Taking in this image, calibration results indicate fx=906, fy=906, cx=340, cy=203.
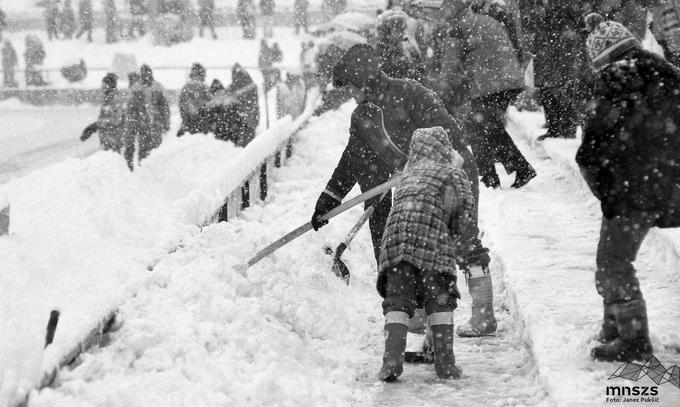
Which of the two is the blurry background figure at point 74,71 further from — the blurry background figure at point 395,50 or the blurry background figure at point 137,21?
the blurry background figure at point 395,50

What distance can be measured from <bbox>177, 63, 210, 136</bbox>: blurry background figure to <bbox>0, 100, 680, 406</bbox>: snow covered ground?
5665mm

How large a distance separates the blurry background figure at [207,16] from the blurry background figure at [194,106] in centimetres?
2281

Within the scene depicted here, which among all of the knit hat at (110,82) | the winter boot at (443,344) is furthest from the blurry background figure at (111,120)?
the winter boot at (443,344)

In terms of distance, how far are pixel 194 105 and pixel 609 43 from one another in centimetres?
976

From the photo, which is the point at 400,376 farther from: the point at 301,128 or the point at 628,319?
the point at 301,128

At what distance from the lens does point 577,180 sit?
883cm

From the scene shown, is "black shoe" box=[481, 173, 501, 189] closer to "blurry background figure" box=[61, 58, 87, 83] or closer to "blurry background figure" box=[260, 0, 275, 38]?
"blurry background figure" box=[61, 58, 87, 83]

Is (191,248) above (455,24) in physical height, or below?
below

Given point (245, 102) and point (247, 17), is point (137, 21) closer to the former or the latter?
point (247, 17)

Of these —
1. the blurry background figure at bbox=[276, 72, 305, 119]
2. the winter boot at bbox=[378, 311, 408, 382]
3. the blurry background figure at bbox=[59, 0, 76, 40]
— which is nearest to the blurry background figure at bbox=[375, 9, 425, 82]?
the winter boot at bbox=[378, 311, 408, 382]

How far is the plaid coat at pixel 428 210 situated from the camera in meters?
4.78

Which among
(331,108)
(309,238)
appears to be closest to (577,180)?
(309,238)

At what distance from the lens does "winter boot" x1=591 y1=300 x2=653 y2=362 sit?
438cm

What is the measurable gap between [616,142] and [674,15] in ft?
14.8
